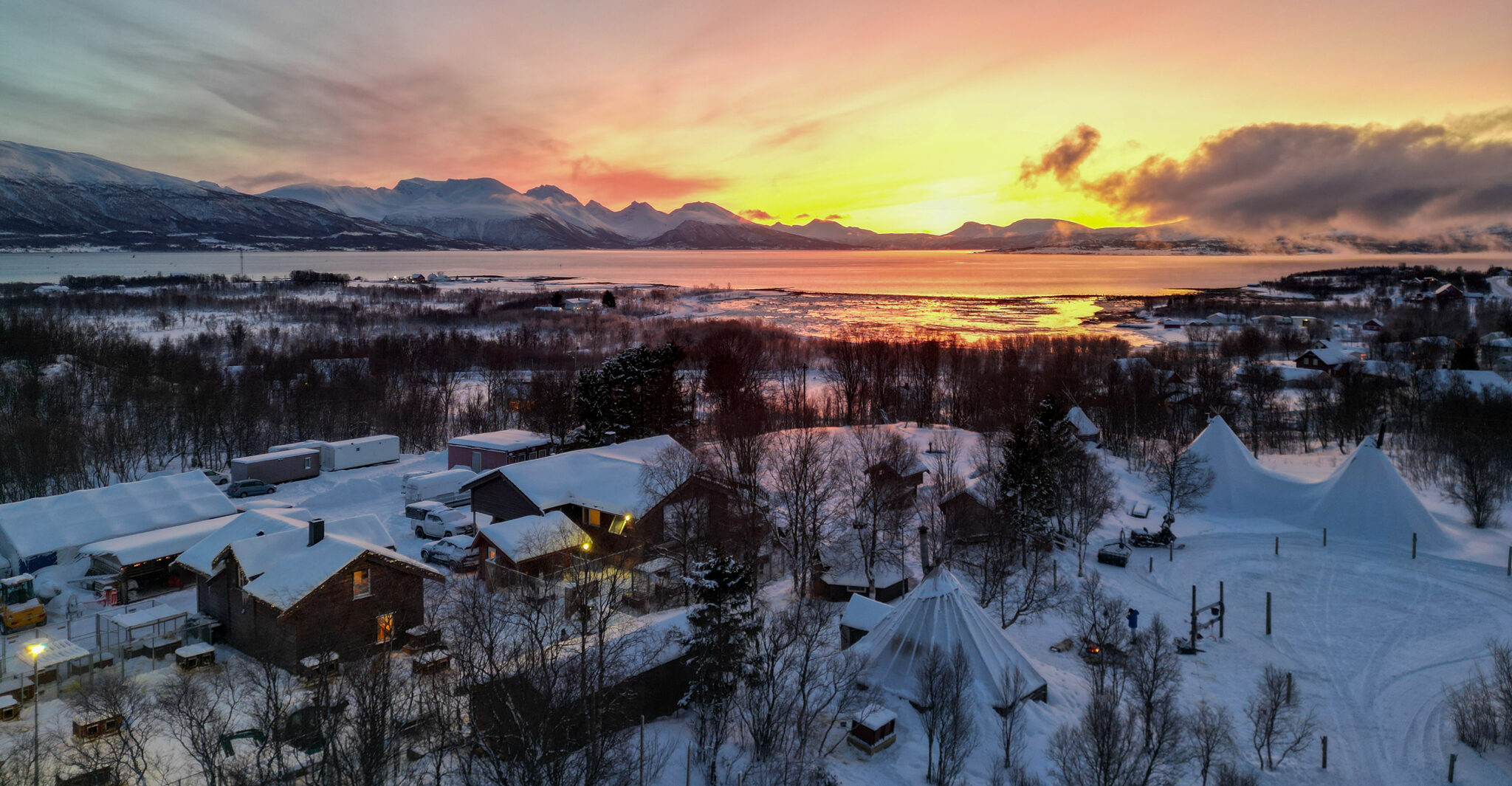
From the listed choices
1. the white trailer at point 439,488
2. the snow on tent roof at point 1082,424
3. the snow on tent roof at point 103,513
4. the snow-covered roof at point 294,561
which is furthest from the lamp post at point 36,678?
the snow on tent roof at point 1082,424

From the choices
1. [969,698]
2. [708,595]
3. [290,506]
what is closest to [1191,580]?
[969,698]

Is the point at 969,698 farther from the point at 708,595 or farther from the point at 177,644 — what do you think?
the point at 177,644

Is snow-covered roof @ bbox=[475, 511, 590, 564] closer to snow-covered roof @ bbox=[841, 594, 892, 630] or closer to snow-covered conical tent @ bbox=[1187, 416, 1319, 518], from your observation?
snow-covered roof @ bbox=[841, 594, 892, 630]

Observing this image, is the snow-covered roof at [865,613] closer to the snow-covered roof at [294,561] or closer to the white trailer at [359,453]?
the snow-covered roof at [294,561]

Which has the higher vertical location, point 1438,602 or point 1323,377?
point 1323,377

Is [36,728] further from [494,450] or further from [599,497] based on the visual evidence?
[494,450]

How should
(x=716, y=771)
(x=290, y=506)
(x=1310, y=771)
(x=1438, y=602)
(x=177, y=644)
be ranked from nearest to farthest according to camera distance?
1. (x=716, y=771)
2. (x=1310, y=771)
3. (x=177, y=644)
4. (x=1438, y=602)
5. (x=290, y=506)
